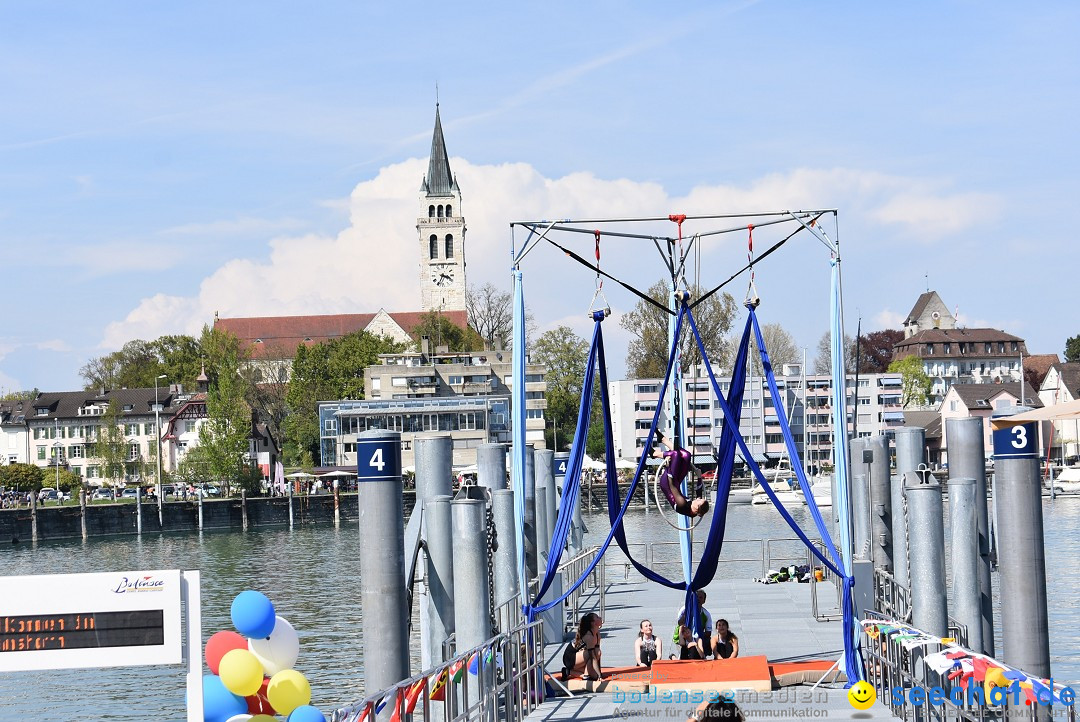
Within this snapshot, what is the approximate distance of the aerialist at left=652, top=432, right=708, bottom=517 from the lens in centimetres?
1692

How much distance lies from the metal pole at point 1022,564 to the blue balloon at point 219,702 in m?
7.48

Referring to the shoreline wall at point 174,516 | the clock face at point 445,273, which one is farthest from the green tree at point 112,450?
the clock face at point 445,273

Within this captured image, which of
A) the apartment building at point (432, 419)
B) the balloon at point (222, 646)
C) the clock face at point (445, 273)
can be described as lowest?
the balloon at point (222, 646)

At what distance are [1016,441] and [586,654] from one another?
6316mm

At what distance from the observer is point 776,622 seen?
22.5 metres

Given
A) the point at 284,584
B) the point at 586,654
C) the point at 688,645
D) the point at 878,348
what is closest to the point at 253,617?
the point at 586,654

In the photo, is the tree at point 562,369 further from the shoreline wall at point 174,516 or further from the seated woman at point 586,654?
the seated woman at point 586,654

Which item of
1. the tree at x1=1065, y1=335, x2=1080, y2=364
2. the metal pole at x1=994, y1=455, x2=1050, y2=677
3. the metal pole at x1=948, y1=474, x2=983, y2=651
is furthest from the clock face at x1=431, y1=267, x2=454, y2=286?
the metal pole at x1=994, y1=455, x2=1050, y2=677

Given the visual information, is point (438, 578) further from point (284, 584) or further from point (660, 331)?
point (660, 331)

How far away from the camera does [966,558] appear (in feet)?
54.2

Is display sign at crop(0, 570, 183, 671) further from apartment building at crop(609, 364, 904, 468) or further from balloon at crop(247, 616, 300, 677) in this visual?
apartment building at crop(609, 364, 904, 468)

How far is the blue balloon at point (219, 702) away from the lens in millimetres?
13453

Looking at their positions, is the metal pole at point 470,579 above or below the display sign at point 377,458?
below

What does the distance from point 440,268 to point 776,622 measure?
16260cm
